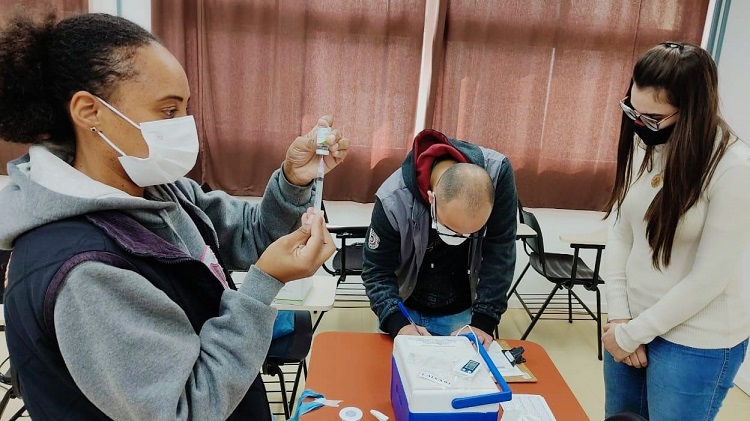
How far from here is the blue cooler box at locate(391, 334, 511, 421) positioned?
939 mm

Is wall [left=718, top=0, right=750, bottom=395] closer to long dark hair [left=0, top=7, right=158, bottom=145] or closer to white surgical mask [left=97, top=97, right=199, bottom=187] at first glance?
white surgical mask [left=97, top=97, right=199, bottom=187]

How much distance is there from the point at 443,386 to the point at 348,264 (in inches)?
78.7

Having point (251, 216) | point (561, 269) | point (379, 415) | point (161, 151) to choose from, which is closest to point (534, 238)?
point (561, 269)

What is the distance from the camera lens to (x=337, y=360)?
4.50ft

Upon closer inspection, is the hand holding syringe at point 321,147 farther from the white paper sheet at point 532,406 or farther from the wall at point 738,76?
the wall at point 738,76

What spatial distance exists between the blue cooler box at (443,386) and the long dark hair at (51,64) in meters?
0.78

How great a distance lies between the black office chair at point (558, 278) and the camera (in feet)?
9.38

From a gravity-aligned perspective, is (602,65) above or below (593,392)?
above

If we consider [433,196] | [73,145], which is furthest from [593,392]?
[73,145]

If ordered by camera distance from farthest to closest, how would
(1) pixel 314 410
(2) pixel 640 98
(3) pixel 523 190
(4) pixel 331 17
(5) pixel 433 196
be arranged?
(3) pixel 523 190
(4) pixel 331 17
(5) pixel 433 196
(2) pixel 640 98
(1) pixel 314 410

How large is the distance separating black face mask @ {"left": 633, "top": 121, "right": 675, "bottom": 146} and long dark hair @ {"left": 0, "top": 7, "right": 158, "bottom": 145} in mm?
1305

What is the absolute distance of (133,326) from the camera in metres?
0.61

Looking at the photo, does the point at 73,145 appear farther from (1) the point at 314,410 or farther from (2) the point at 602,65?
(2) the point at 602,65

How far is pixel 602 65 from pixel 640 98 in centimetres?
215
